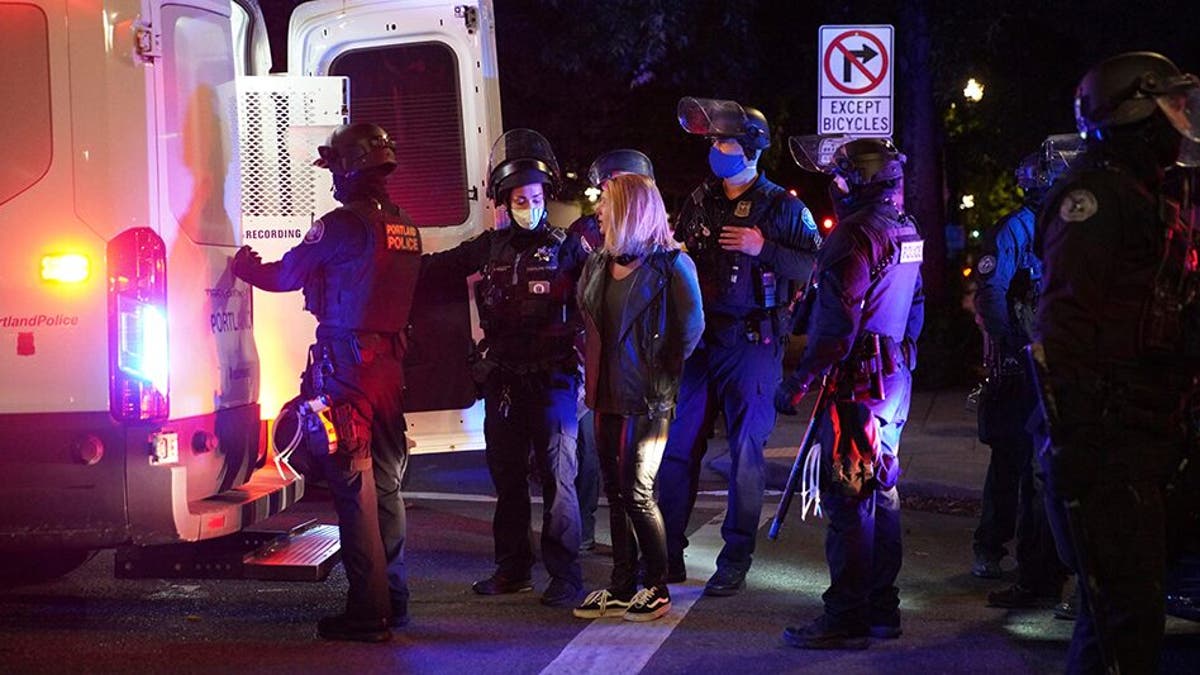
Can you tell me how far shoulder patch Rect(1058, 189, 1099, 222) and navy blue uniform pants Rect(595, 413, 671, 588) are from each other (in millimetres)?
2412

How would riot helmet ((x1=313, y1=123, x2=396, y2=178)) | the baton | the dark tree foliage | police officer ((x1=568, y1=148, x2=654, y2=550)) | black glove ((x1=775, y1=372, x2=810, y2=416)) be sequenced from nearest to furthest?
black glove ((x1=775, y1=372, x2=810, y2=416))
the baton
riot helmet ((x1=313, y1=123, x2=396, y2=178))
police officer ((x1=568, y1=148, x2=654, y2=550))
the dark tree foliage

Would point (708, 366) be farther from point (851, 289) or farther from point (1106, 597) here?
point (1106, 597)

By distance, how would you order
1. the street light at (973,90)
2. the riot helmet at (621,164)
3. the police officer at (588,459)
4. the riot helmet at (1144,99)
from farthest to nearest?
the street light at (973,90)
the police officer at (588,459)
the riot helmet at (621,164)
the riot helmet at (1144,99)

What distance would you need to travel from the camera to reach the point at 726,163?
24.0 feet

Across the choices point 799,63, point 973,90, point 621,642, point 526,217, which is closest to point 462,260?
point 526,217

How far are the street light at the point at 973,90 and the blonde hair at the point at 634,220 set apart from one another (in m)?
13.1

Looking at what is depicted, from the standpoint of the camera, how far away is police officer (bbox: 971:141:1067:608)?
6863mm

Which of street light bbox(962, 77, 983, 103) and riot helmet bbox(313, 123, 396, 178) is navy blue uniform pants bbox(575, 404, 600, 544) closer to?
riot helmet bbox(313, 123, 396, 178)

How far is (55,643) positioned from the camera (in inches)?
247

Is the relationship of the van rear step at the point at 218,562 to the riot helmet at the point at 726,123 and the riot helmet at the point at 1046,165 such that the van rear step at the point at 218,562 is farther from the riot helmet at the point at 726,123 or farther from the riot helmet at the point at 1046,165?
the riot helmet at the point at 1046,165

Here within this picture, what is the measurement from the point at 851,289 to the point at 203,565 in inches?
117

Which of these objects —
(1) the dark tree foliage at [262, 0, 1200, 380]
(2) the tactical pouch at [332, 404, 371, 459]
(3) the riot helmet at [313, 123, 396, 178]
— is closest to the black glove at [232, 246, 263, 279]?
(3) the riot helmet at [313, 123, 396, 178]

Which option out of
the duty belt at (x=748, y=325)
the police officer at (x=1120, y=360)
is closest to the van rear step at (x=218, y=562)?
the duty belt at (x=748, y=325)

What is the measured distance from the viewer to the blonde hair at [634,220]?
6.34m
